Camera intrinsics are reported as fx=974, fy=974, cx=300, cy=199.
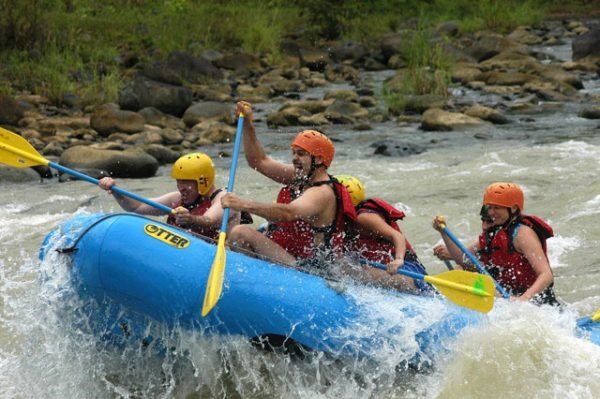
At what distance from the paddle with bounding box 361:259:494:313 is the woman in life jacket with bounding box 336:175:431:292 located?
1.43 ft

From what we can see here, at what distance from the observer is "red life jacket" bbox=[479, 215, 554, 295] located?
5805mm

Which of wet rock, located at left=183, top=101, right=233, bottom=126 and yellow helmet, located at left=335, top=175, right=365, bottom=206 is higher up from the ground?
yellow helmet, located at left=335, top=175, right=365, bottom=206

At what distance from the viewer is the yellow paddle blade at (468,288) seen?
→ 16.3ft

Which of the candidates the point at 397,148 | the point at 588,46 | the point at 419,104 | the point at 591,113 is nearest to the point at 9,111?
the point at 397,148

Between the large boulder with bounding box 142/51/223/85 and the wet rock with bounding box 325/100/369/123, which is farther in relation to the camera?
the large boulder with bounding box 142/51/223/85

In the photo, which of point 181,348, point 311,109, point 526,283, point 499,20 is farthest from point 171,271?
point 499,20

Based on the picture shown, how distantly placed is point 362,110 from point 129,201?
9.57 metres

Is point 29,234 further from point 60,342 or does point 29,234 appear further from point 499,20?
point 499,20

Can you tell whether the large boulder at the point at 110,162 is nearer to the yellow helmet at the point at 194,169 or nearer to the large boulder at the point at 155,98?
the large boulder at the point at 155,98

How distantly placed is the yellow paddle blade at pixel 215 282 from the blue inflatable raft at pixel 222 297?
3.6 inches

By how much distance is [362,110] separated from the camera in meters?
15.4

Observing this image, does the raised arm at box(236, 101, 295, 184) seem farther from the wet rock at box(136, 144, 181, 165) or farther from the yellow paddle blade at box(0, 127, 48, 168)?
the wet rock at box(136, 144, 181, 165)

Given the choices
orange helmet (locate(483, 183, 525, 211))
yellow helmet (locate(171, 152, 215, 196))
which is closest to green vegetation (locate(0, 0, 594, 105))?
yellow helmet (locate(171, 152, 215, 196))

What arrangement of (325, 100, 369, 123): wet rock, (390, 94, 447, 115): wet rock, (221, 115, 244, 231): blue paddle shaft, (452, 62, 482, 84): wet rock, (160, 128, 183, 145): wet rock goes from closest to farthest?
(221, 115, 244, 231): blue paddle shaft
(160, 128, 183, 145): wet rock
(325, 100, 369, 123): wet rock
(390, 94, 447, 115): wet rock
(452, 62, 482, 84): wet rock
